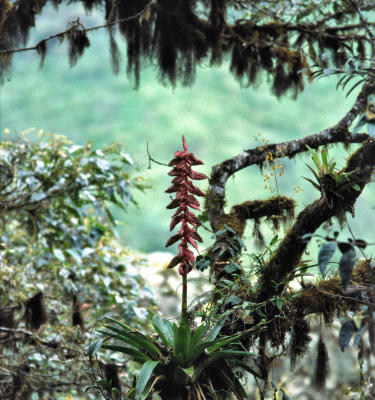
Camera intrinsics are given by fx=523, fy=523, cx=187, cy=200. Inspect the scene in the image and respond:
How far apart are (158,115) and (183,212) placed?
33.5ft

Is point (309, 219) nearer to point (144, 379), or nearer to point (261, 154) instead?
point (261, 154)

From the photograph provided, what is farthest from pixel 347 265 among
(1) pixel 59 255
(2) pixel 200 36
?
(1) pixel 59 255

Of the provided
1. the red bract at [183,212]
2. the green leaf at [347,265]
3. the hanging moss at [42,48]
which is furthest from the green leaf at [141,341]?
the hanging moss at [42,48]

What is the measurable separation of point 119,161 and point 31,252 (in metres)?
0.90

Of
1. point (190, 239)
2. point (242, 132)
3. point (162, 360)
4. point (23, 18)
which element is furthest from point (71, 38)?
point (242, 132)

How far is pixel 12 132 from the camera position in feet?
13.2

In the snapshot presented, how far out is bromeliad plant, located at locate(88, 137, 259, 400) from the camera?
1.78m

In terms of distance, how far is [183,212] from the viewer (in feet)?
6.29

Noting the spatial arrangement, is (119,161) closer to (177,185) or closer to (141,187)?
(141,187)

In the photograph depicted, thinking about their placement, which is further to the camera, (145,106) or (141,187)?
(145,106)

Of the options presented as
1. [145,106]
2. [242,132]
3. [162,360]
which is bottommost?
[162,360]

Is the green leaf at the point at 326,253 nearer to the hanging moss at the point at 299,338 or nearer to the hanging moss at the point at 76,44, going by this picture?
the hanging moss at the point at 299,338

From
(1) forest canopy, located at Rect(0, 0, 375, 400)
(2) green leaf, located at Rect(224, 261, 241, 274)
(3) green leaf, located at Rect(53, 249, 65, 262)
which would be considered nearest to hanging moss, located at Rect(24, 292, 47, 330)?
(1) forest canopy, located at Rect(0, 0, 375, 400)

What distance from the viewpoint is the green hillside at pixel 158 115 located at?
10695mm
